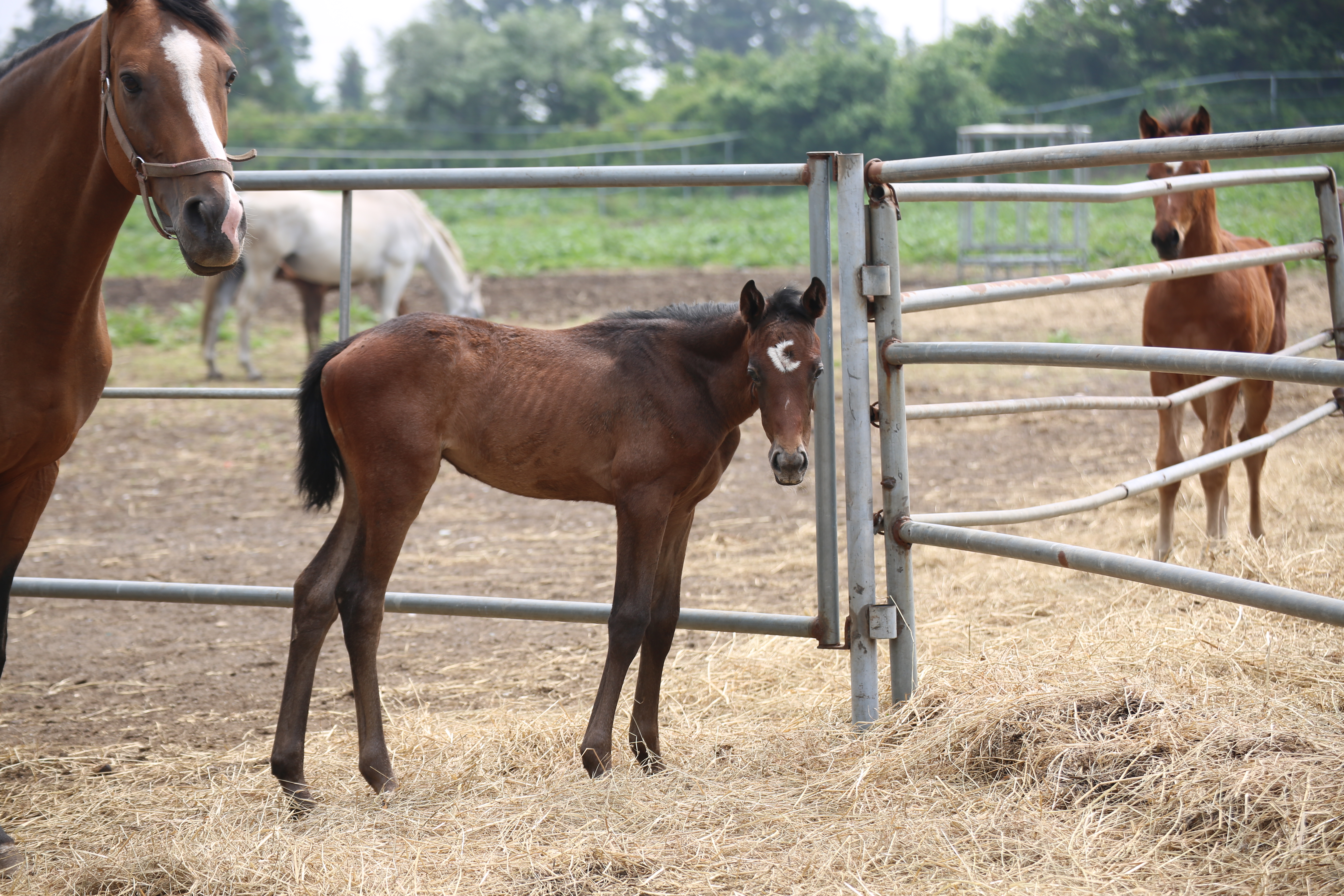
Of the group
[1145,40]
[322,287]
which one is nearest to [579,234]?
[322,287]

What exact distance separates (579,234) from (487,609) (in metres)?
16.0

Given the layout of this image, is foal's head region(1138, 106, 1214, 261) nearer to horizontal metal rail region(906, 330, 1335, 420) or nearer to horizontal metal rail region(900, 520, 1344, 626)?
horizontal metal rail region(906, 330, 1335, 420)

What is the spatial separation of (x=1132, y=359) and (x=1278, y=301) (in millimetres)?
3968

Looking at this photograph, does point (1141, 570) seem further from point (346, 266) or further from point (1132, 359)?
point (346, 266)

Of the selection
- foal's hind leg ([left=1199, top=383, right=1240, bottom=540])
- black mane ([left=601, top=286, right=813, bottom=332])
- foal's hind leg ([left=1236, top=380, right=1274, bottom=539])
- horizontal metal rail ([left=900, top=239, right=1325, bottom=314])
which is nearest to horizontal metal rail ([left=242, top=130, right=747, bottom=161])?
foal's hind leg ([left=1236, top=380, right=1274, bottom=539])

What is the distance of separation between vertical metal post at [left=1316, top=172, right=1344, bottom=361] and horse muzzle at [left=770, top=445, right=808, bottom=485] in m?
2.54

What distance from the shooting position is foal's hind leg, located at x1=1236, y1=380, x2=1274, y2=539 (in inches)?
182

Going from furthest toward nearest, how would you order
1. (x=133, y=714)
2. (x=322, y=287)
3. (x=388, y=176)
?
(x=322, y=287)
(x=133, y=714)
(x=388, y=176)

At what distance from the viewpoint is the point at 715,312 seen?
2787mm

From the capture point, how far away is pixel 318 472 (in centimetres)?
282

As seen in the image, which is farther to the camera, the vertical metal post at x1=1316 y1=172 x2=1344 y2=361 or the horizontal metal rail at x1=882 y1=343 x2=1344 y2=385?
the vertical metal post at x1=1316 y1=172 x2=1344 y2=361

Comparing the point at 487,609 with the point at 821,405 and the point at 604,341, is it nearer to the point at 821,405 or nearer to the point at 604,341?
the point at 604,341

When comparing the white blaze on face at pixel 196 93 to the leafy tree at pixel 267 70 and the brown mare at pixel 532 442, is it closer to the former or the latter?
the brown mare at pixel 532 442

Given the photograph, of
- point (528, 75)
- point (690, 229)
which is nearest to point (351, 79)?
point (528, 75)
